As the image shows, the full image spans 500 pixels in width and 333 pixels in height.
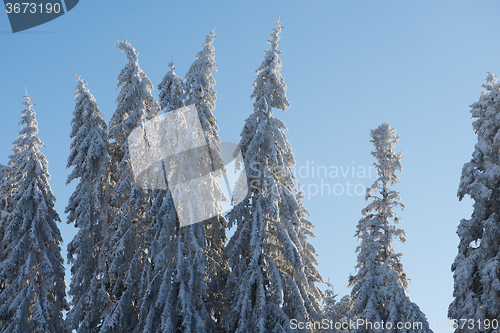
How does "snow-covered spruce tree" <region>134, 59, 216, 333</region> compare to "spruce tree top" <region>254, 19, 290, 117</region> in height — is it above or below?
below

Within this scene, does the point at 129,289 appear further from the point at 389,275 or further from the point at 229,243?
the point at 389,275

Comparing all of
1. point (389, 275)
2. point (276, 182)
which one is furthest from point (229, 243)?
point (389, 275)

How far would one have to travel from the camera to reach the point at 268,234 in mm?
19453

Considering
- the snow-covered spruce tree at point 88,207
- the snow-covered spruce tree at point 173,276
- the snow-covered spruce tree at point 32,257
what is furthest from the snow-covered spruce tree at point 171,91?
the snow-covered spruce tree at point 32,257

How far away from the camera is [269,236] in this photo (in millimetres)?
19484

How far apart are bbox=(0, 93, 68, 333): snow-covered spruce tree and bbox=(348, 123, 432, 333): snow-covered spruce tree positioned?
15.2m

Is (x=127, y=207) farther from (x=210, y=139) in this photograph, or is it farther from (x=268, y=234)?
(x=268, y=234)

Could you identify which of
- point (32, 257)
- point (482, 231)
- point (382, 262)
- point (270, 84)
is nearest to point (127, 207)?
point (32, 257)

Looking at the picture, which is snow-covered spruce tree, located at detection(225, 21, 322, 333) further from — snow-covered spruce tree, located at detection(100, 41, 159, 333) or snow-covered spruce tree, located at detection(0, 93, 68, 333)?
snow-covered spruce tree, located at detection(0, 93, 68, 333)

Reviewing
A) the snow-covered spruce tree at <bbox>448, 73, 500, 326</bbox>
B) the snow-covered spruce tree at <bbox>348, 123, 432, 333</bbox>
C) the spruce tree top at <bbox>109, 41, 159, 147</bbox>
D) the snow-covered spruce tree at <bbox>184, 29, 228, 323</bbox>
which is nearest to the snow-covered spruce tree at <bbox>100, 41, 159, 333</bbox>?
the spruce tree top at <bbox>109, 41, 159, 147</bbox>

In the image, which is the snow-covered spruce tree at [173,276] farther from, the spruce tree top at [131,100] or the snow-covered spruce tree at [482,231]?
the snow-covered spruce tree at [482,231]

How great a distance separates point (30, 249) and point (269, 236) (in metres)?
13.3

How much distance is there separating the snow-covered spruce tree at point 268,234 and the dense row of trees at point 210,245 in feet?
0.19

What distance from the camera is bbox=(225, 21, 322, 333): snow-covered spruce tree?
58.2 feet
